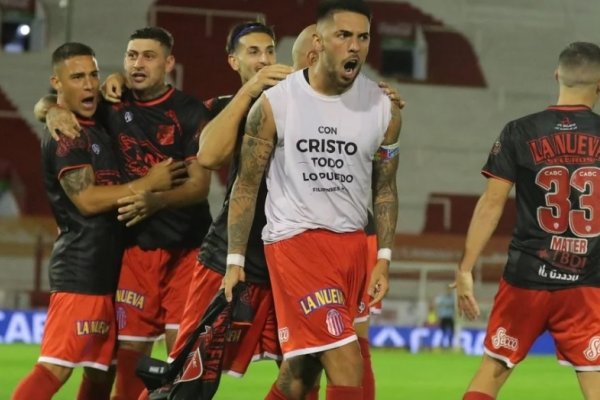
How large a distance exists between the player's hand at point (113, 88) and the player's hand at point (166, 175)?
0.49m

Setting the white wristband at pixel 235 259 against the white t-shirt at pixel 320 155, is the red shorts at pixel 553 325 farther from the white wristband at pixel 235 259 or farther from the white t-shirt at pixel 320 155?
the white wristband at pixel 235 259

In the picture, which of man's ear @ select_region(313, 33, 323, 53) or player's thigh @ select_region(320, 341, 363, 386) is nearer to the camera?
player's thigh @ select_region(320, 341, 363, 386)

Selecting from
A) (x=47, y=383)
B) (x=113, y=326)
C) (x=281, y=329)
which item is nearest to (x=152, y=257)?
(x=113, y=326)

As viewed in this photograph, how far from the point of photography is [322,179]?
5.59 m

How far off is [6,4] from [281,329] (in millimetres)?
22710

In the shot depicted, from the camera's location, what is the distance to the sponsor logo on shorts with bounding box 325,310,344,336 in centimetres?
544

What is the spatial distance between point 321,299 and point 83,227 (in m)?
1.72

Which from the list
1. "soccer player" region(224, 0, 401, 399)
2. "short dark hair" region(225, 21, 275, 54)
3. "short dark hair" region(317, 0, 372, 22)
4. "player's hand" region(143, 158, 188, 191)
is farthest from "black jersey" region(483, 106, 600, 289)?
"player's hand" region(143, 158, 188, 191)

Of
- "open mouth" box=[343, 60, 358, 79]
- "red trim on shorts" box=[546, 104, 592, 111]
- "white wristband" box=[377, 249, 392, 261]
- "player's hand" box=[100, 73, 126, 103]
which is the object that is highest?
"open mouth" box=[343, 60, 358, 79]

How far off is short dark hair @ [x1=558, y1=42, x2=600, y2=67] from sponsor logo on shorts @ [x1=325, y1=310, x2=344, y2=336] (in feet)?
6.06

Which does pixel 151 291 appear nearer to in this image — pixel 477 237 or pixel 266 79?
pixel 266 79

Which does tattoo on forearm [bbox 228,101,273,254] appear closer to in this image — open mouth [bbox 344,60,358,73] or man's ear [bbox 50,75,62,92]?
open mouth [bbox 344,60,358,73]

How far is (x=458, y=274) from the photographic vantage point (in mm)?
6008

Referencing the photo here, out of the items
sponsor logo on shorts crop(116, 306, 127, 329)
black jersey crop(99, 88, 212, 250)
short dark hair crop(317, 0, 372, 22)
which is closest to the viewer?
short dark hair crop(317, 0, 372, 22)
